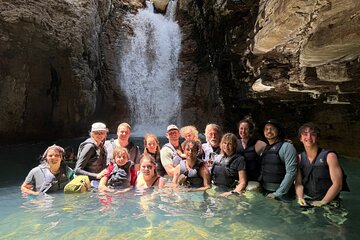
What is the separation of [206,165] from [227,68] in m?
8.68

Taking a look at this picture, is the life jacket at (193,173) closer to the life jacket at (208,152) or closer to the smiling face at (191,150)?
the smiling face at (191,150)

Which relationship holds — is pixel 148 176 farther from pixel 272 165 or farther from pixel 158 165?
pixel 272 165

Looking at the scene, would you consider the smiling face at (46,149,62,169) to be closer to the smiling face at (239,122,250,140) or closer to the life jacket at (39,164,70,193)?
the life jacket at (39,164,70,193)

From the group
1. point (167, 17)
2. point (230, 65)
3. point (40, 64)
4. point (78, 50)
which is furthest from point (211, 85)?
point (40, 64)

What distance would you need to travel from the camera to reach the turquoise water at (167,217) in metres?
3.77

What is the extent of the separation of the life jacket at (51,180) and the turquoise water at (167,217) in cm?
15

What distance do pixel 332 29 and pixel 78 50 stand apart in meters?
9.85

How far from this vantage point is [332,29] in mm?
4508

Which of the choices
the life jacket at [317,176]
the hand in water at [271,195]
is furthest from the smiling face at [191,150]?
the life jacket at [317,176]

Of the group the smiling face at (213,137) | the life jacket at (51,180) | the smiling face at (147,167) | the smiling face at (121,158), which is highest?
the smiling face at (213,137)

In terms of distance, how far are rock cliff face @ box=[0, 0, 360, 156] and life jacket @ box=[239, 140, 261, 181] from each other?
Answer: 1994 millimetres

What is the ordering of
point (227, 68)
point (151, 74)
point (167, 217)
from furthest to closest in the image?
1. point (151, 74)
2. point (227, 68)
3. point (167, 217)

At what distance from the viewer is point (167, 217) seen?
437 centimetres

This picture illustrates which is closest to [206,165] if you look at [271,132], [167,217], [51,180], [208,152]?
[208,152]
